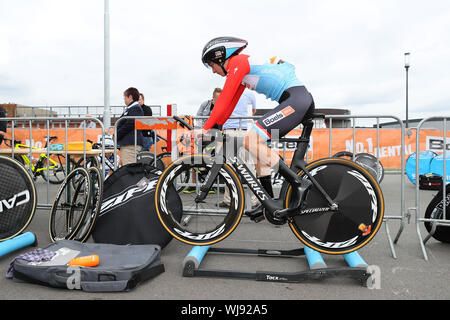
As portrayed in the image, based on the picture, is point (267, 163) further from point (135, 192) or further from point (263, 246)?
point (135, 192)

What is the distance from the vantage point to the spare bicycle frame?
2.87 metres

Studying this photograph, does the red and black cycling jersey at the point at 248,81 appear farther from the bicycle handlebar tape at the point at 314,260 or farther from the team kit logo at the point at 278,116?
the bicycle handlebar tape at the point at 314,260

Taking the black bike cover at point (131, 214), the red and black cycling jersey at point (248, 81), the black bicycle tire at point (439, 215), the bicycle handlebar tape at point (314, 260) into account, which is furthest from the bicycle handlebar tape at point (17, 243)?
the black bicycle tire at point (439, 215)

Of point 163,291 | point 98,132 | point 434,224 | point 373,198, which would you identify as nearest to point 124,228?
point 163,291

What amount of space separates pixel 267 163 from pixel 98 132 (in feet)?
35.9

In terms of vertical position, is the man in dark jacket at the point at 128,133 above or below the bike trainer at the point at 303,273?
above

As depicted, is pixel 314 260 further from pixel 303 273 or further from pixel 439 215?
pixel 439 215

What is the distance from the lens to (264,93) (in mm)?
2982

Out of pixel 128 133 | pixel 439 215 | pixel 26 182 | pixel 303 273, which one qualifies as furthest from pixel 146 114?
pixel 439 215

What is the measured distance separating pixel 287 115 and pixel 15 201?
2.93 metres

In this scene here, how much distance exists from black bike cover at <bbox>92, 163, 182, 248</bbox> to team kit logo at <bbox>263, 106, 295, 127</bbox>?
118 centimetres

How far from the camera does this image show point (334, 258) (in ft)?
10.8

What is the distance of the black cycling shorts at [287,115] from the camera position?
2.79 meters

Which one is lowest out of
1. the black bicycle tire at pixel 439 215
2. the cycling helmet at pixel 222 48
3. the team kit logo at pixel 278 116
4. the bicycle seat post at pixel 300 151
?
the black bicycle tire at pixel 439 215
